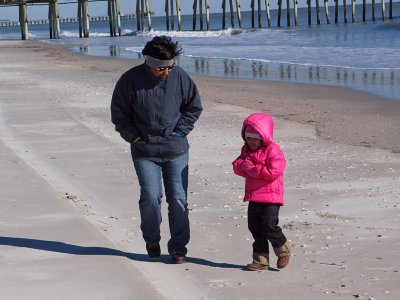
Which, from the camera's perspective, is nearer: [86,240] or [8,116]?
[86,240]

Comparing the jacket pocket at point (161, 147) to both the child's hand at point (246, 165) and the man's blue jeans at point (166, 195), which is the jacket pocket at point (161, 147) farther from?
the child's hand at point (246, 165)

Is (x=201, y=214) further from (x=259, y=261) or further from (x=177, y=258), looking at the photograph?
(x=259, y=261)

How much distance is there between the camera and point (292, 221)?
7.06m

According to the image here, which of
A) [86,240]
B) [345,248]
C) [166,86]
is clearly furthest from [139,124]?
[345,248]

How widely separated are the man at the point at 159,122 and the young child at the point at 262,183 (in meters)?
0.40

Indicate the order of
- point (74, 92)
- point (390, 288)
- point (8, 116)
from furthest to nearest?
1. point (74, 92)
2. point (8, 116)
3. point (390, 288)

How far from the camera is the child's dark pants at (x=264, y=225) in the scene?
5664 mm

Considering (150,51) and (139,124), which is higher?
(150,51)

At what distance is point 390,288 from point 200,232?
177cm

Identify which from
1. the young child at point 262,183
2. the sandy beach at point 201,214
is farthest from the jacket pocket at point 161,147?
the sandy beach at point 201,214

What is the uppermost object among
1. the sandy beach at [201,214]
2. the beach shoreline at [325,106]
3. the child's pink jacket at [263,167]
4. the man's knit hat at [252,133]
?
the man's knit hat at [252,133]

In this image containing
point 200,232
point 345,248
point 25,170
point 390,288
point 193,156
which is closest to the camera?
point 390,288

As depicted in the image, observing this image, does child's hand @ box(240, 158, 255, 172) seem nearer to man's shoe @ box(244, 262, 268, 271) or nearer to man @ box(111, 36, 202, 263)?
man @ box(111, 36, 202, 263)

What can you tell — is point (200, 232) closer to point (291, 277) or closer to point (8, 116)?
point (291, 277)
